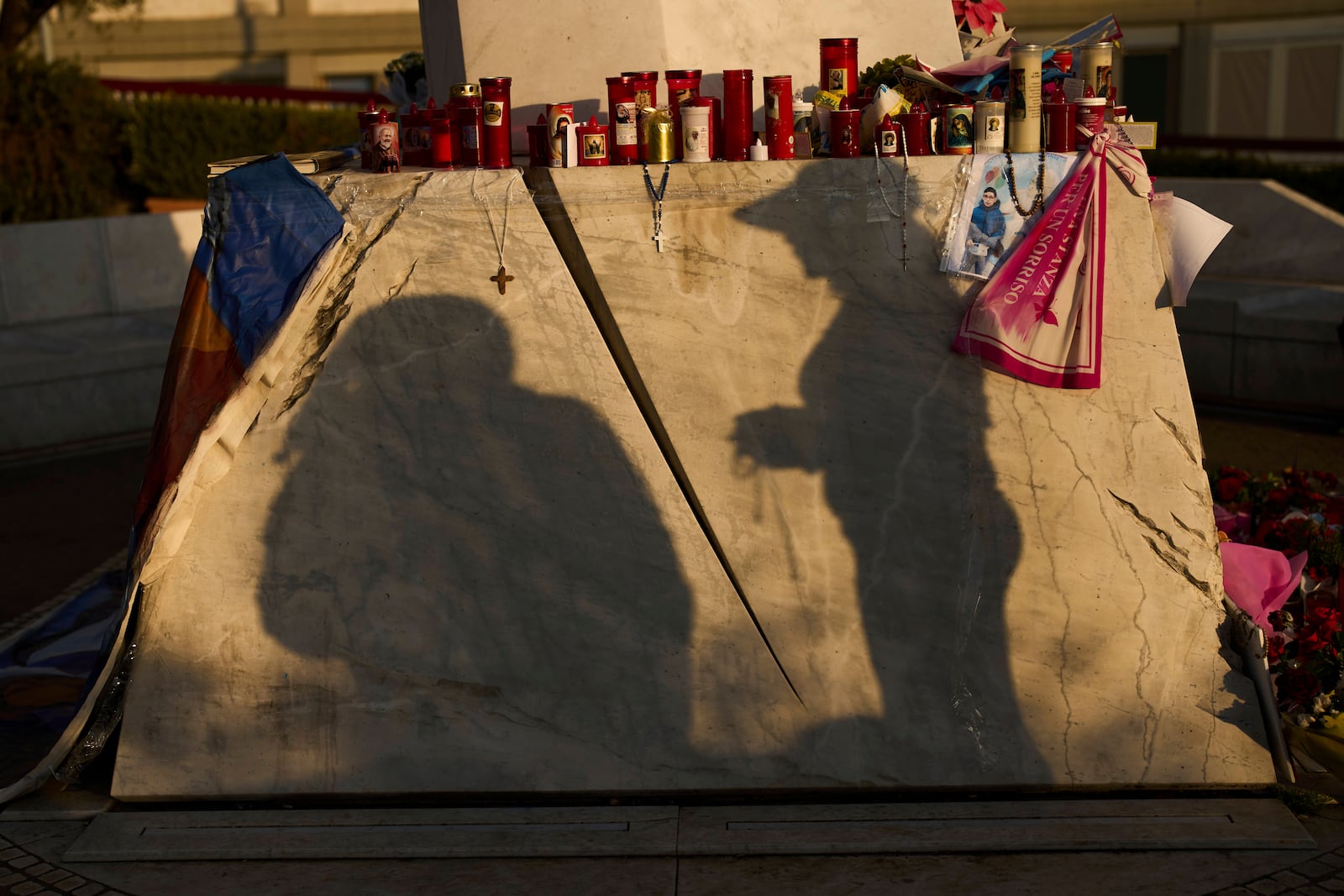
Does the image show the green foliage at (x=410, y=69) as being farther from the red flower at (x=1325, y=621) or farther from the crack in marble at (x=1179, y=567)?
the red flower at (x=1325, y=621)

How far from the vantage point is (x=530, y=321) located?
481 cm

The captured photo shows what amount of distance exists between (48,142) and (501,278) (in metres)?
10.6

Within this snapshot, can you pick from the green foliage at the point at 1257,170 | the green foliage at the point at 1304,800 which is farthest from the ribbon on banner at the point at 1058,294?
the green foliage at the point at 1257,170

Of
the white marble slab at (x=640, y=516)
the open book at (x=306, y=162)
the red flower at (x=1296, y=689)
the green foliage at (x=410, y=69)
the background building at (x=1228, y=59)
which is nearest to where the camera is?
the white marble slab at (x=640, y=516)

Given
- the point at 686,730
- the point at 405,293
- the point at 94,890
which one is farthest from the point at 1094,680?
the point at 94,890

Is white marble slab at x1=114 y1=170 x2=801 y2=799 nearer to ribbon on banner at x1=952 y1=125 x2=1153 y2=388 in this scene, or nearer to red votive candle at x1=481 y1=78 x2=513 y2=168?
red votive candle at x1=481 y1=78 x2=513 y2=168

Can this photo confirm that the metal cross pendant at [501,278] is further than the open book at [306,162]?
No

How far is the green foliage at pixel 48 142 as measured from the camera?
13266 mm

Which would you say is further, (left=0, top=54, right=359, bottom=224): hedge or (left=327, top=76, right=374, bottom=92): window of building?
(left=327, top=76, right=374, bottom=92): window of building

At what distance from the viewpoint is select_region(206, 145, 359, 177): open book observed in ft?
16.6

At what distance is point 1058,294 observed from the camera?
466 cm

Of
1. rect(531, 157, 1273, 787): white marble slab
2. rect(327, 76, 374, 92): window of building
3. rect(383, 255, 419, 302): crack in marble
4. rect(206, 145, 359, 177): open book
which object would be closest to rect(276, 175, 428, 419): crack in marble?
rect(383, 255, 419, 302): crack in marble

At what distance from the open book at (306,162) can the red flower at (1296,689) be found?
377cm

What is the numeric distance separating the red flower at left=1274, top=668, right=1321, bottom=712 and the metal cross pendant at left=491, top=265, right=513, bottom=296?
9.67 ft
